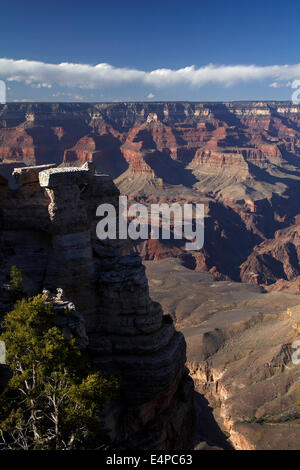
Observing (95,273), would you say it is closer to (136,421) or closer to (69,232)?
(69,232)

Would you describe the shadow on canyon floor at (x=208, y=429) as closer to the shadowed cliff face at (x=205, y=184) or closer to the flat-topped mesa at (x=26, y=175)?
the flat-topped mesa at (x=26, y=175)

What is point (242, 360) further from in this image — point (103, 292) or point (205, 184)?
point (205, 184)

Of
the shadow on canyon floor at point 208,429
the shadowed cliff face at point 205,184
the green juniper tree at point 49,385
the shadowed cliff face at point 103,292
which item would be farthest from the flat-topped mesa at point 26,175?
the shadowed cliff face at point 205,184

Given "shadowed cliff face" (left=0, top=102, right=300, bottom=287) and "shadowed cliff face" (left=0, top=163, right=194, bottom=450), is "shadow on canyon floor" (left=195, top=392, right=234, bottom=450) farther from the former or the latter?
"shadowed cliff face" (left=0, top=102, right=300, bottom=287)

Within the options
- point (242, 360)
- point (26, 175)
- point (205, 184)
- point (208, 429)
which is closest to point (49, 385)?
point (26, 175)

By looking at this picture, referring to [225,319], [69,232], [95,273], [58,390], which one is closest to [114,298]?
[95,273]

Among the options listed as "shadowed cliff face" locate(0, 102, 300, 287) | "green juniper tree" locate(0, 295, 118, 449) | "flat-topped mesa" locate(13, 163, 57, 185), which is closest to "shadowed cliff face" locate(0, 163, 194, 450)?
"flat-topped mesa" locate(13, 163, 57, 185)
